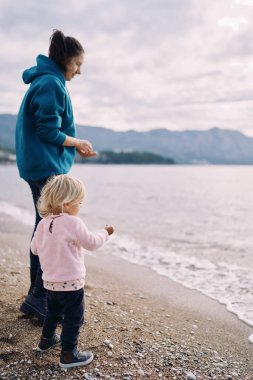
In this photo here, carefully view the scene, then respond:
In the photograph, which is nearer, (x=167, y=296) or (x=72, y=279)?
(x=72, y=279)

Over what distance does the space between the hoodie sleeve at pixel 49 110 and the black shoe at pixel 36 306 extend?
5.88 feet

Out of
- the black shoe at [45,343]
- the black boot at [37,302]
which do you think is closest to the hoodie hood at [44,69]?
the black boot at [37,302]

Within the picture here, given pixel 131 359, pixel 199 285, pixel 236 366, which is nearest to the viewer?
pixel 131 359

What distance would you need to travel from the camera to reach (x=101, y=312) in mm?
5129

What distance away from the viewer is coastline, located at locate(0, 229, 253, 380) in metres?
3.76

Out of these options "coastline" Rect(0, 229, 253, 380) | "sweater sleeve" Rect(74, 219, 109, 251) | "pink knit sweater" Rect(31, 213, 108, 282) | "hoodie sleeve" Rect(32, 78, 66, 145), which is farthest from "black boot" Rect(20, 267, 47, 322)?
"hoodie sleeve" Rect(32, 78, 66, 145)

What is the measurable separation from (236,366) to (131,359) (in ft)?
4.01

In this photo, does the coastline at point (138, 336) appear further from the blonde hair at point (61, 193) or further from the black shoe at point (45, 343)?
the blonde hair at point (61, 193)

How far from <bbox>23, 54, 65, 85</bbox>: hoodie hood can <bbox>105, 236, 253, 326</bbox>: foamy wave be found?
4.50 meters

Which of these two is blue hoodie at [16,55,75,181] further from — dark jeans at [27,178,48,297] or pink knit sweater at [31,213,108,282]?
pink knit sweater at [31,213,108,282]

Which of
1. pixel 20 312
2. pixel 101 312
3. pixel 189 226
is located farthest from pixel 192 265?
pixel 189 226

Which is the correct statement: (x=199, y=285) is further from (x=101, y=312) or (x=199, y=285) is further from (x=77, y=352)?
(x=77, y=352)

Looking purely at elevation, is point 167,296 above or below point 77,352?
below

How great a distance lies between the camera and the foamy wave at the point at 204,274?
23.0 ft
